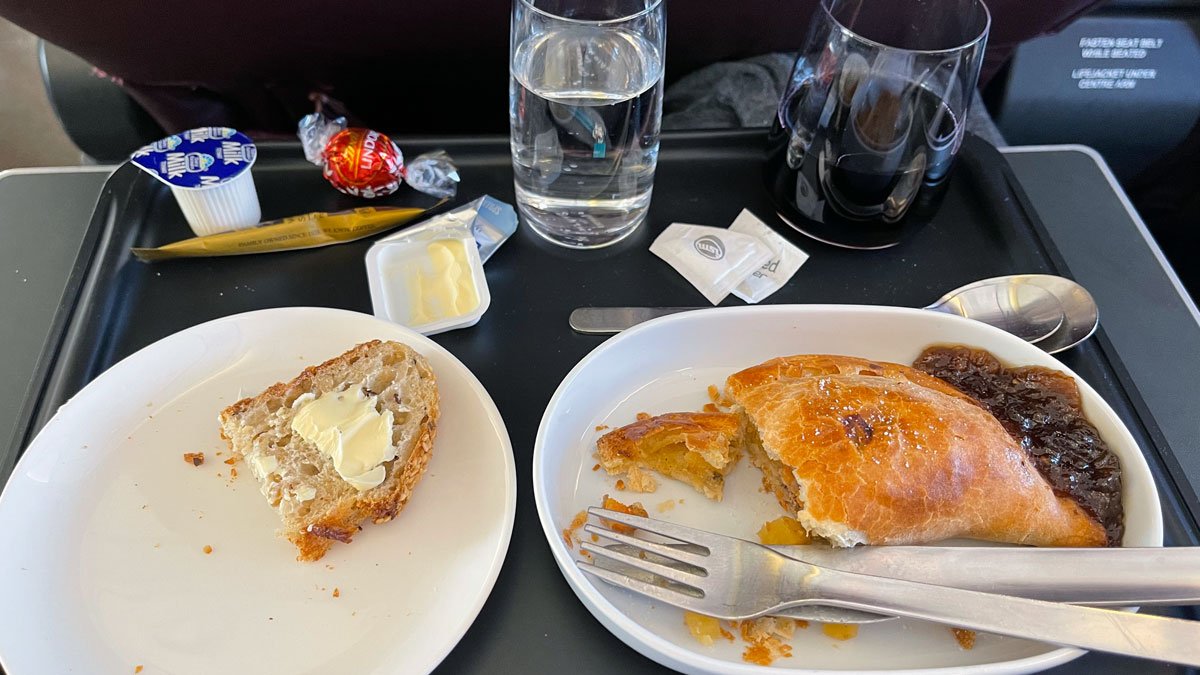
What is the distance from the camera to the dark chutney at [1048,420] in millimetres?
853

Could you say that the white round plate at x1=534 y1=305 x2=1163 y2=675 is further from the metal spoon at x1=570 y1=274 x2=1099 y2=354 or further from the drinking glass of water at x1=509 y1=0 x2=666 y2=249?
the drinking glass of water at x1=509 y1=0 x2=666 y2=249

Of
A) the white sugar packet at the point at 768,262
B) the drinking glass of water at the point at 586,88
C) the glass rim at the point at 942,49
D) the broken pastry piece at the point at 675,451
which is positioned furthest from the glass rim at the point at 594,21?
the broken pastry piece at the point at 675,451

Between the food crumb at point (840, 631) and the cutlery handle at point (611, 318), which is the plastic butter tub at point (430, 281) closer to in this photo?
the cutlery handle at point (611, 318)

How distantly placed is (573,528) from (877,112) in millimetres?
635

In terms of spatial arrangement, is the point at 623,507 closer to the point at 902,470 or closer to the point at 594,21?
the point at 902,470

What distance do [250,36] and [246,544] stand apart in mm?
789

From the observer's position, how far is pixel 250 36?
1.22 metres

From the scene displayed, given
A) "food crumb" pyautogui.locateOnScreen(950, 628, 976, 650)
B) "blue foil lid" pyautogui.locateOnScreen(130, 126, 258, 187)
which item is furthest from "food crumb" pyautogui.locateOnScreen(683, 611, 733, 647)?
"blue foil lid" pyautogui.locateOnScreen(130, 126, 258, 187)

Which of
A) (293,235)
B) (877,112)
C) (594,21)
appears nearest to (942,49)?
(877,112)

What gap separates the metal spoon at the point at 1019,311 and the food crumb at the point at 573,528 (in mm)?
278

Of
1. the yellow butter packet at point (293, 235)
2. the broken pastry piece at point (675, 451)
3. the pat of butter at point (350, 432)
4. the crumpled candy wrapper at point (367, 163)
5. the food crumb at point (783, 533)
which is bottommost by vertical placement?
the food crumb at point (783, 533)

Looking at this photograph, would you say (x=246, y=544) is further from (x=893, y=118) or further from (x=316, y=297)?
(x=893, y=118)

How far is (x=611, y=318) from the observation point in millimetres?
1063

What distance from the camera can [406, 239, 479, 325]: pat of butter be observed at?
1.05 m
